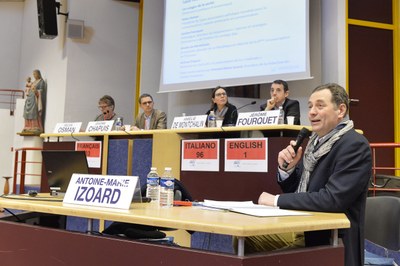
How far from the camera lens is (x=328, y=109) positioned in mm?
2059

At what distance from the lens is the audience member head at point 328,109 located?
206cm

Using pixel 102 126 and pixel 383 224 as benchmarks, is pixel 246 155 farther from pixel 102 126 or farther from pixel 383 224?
pixel 102 126

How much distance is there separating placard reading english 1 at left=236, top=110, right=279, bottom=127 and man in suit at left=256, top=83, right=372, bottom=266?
1.13 metres

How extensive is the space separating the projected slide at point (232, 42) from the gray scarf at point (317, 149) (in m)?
2.94

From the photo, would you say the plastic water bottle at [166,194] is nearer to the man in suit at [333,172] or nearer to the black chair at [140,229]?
the black chair at [140,229]

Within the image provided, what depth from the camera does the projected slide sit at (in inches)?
198

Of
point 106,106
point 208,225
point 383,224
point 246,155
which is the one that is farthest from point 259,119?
point 106,106

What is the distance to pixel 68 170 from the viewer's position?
256 centimetres

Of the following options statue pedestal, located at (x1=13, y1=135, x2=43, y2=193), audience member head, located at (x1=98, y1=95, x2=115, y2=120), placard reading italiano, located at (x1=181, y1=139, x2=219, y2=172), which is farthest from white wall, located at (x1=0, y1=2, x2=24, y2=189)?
placard reading italiano, located at (x1=181, y1=139, x2=219, y2=172)

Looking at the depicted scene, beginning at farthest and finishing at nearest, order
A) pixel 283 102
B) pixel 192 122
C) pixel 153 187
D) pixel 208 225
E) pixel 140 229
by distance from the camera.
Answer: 1. pixel 283 102
2. pixel 192 122
3. pixel 153 187
4. pixel 140 229
5. pixel 208 225

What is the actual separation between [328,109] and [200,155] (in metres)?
1.61

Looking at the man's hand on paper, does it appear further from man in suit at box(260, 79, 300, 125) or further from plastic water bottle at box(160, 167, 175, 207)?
man in suit at box(260, 79, 300, 125)

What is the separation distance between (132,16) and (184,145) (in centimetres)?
487

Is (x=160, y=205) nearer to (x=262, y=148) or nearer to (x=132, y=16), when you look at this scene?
(x=262, y=148)
